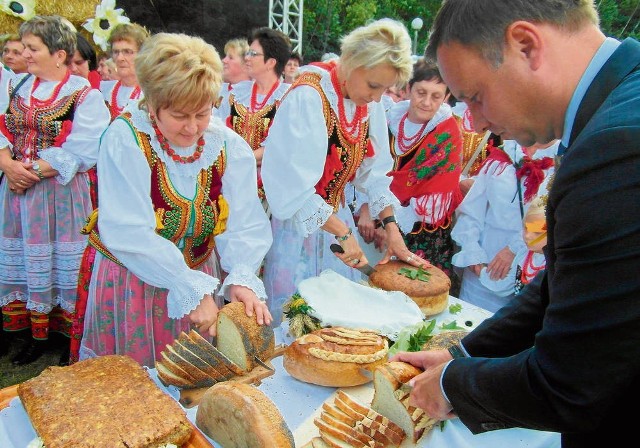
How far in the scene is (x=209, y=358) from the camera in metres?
1.77

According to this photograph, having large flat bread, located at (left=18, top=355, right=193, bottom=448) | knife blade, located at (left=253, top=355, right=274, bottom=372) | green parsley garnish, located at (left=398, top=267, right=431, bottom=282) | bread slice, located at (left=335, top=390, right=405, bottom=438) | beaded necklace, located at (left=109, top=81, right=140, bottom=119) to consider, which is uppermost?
beaded necklace, located at (left=109, top=81, right=140, bottom=119)

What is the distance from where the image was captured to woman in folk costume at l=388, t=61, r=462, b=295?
3842mm

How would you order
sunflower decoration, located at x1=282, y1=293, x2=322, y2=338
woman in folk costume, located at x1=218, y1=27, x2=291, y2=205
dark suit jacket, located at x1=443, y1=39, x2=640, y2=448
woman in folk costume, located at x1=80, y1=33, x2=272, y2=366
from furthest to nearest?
woman in folk costume, located at x1=218, y1=27, x2=291, y2=205 < sunflower decoration, located at x1=282, y1=293, x2=322, y2=338 < woman in folk costume, located at x1=80, y1=33, x2=272, y2=366 < dark suit jacket, located at x1=443, y1=39, x2=640, y2=448

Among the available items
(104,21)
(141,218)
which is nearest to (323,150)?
(141,218)

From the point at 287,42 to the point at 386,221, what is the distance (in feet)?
10.8

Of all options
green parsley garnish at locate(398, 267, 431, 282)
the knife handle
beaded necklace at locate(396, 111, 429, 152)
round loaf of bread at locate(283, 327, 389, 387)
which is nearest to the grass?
the knife handle

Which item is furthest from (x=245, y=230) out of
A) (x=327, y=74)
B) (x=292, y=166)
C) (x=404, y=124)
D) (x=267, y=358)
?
(x=404, y=124)

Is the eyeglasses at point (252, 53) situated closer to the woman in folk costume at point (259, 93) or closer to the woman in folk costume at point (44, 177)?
the woman in folk costume at point (259, 93)

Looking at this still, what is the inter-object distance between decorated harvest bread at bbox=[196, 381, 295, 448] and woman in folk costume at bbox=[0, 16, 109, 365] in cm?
274

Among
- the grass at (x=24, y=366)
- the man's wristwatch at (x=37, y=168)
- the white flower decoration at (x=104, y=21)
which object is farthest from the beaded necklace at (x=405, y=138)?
the white flower decoration at (x=104, y=21)

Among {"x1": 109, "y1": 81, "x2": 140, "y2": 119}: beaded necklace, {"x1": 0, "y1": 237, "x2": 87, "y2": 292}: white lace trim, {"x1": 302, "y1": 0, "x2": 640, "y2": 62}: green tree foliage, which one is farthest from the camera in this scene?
{"x1": 302, "y1": 0, "x2": 640, "y2": 62}: green tree foliage

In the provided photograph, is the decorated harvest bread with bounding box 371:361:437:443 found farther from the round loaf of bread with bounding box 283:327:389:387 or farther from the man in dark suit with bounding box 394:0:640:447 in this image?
the man in dark suit with bounding box 394:0:640:447

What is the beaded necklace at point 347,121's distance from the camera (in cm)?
278

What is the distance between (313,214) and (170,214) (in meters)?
0.80
